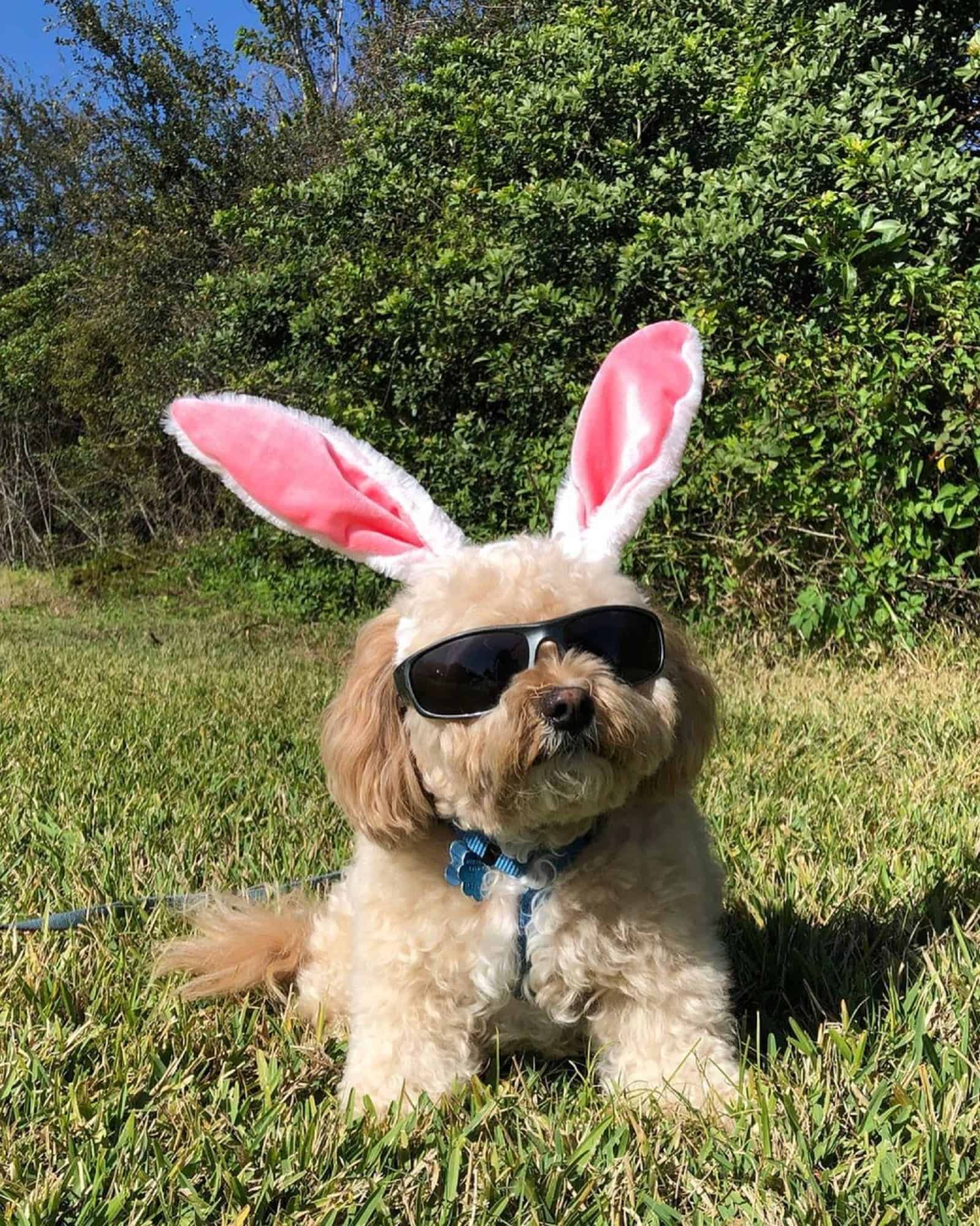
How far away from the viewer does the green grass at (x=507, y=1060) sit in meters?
1.49

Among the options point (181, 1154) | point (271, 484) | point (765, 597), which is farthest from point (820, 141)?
point (181, 1154)

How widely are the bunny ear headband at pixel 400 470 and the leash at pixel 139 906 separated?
1.07 m

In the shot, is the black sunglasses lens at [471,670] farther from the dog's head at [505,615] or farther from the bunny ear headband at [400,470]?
the bunny ear headband at [400,470]

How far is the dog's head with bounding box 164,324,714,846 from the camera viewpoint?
1.70 m

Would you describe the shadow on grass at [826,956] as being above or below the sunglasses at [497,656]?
below

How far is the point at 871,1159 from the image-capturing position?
1534mm

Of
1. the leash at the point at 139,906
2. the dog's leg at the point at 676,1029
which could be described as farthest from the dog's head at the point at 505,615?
the leash at the point at 139,906

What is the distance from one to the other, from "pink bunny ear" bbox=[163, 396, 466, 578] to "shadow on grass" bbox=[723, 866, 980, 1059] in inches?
46.4

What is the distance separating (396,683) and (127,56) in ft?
47.9

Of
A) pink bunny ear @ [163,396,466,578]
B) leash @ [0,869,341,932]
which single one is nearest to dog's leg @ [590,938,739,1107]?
pink bunny ear @ [163,396,466,578]

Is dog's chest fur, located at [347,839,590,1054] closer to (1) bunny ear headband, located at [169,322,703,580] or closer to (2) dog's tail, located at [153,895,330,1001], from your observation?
(2) dog's tail, located at [153,895,330,1001]

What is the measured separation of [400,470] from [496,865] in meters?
0.82

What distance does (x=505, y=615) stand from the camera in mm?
1795

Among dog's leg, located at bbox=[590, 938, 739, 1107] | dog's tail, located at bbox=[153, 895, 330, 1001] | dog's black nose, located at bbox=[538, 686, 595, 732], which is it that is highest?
dog's black nose, located at bbox=[538, 686, 595, 732]
